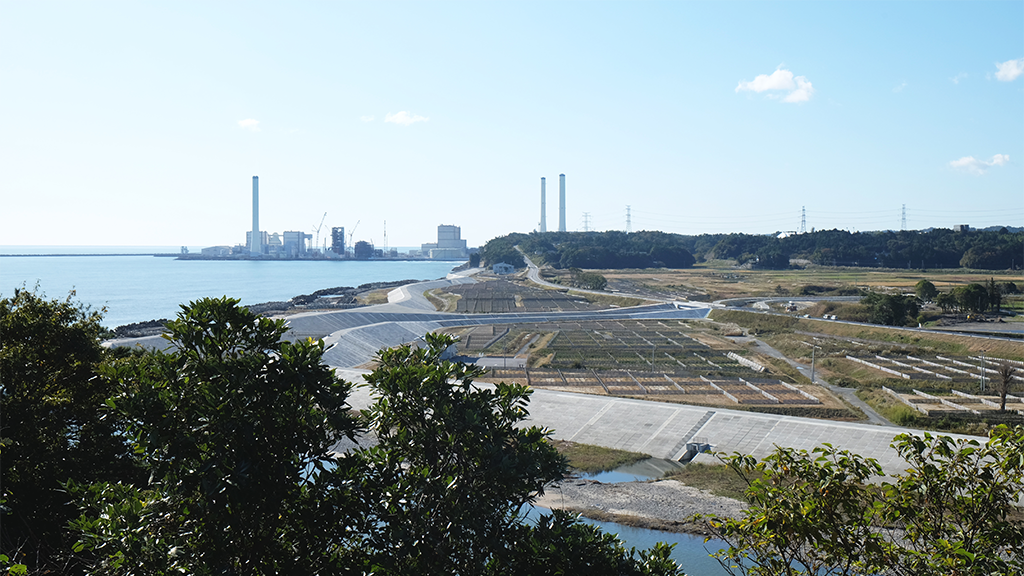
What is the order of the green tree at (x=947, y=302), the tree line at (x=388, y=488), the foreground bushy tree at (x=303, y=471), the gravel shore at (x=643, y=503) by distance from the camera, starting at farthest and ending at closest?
the green tree at (x=947, y=302) → the gravel shore at (x=643, y=503) → the foreground bushy tree at (x=303, y=471) → the tree line at (x=388, y=488)

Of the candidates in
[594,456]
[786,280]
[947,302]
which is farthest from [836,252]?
[594,456]

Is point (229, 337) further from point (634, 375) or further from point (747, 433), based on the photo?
point (634, 375)

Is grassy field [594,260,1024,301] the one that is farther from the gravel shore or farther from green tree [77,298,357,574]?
green tree [77,298,357,574]

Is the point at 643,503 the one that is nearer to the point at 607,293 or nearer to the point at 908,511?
the point at 908,511

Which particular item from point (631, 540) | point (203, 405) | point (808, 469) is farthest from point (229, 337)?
point (631, 540)

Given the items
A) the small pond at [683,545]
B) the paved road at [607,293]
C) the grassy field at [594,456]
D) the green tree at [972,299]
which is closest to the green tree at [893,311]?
the green tree at [972,299]

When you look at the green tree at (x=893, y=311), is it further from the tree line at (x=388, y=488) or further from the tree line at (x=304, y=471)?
the tree line at (x=304, y=471)
